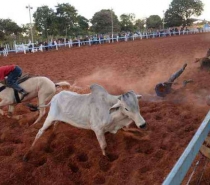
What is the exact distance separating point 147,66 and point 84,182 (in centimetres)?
905

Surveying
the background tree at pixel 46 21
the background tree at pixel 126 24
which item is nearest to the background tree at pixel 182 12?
the background tree at pixel 126 24

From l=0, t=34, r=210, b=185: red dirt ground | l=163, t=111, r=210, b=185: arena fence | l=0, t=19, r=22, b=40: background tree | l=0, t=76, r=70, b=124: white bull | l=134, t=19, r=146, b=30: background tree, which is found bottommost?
l=0, t=34, r=210, b=185: red dirt ground

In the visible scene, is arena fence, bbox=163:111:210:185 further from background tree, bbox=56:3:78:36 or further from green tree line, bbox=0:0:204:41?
background tree, bbox=56:3:78:36

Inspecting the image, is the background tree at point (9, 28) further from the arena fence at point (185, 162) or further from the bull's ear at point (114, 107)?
the arena fence at point (185, 162)

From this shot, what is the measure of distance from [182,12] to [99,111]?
8145 cm

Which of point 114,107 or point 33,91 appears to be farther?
point 33,91

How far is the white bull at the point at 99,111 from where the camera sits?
12.7 ft

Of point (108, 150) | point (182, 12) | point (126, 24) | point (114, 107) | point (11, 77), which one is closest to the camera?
point (114, 107)

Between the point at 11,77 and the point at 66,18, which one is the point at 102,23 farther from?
the point at 11,77

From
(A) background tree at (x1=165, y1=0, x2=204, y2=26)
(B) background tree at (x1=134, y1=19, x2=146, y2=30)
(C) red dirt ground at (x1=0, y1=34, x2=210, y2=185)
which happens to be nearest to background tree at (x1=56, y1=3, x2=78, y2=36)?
(B) background tree at (x1=134, y1=19, x2=146, y2=30)

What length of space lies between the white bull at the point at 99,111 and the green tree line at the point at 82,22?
4205cm

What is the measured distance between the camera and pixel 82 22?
2579 inches

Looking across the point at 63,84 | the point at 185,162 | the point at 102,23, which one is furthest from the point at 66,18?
the point at 185,162

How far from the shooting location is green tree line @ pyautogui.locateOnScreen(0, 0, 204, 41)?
52275mm
